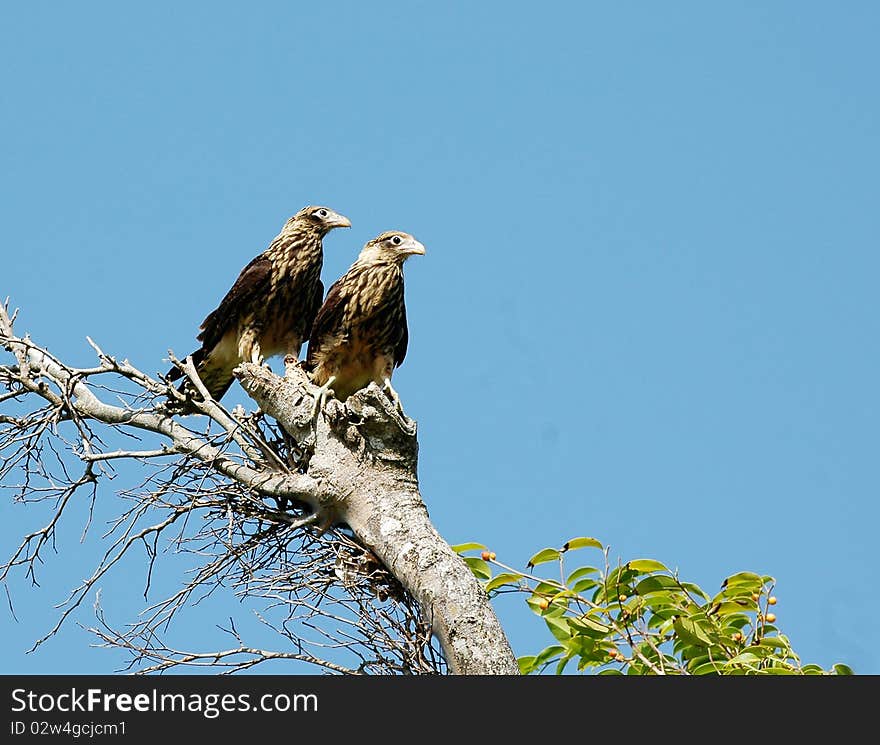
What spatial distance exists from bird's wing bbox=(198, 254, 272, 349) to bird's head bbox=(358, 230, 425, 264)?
71 centimetres

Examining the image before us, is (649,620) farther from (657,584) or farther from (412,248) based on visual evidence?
(412,248)

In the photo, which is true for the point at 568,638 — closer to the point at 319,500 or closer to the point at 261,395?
the point at 319,500

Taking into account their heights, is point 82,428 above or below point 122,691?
above

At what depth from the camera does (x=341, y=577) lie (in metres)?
5.75

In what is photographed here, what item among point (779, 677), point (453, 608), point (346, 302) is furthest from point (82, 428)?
point (779, 677)

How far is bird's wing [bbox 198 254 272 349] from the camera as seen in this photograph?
7.92m

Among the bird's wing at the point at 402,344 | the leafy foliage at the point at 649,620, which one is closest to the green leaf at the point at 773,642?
the leafy foliage at the point at 649,620

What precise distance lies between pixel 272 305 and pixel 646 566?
138 inches

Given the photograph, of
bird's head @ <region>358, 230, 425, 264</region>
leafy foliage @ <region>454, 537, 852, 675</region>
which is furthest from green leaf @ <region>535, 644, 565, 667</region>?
bird's head @ <region>358, 230, 425, 264</region>

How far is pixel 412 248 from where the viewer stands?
24.9ft

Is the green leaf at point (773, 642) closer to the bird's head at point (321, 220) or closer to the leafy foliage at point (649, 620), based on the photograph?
the leafy foliage at point (649, 620)

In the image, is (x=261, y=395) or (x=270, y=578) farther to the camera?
(x=261, y=395)

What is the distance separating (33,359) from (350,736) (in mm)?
2894

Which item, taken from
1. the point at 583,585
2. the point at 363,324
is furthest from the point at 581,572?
the point at 363,324
